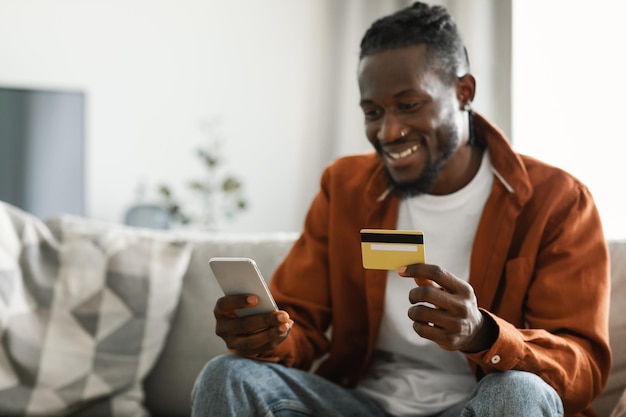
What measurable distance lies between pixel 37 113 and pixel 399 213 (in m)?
1.99

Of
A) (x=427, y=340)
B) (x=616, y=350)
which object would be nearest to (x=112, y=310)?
(x=427, y=340)

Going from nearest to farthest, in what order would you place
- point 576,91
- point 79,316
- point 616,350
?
point 616,350 → point 79,316 → point 576,91

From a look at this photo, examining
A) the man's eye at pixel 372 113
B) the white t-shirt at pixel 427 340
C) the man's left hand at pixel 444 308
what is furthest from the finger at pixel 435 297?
the man's eye at pixel 372 113

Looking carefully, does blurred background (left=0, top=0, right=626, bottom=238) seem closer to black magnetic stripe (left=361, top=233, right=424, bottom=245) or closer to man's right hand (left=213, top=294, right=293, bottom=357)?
man's right hand (left=213, top=294, right=293, bottom=357)

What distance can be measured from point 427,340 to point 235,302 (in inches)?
17.1

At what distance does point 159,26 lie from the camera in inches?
133

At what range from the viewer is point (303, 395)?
54.1 inches

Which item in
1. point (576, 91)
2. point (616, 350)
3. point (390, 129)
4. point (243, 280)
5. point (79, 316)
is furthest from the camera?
point (576, 91)

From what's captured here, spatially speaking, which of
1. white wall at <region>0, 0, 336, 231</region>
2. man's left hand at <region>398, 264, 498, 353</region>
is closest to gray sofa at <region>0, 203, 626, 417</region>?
man's left hand at <region>398, 264, 498, 353</region>

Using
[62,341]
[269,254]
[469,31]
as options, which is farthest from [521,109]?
[62,341]

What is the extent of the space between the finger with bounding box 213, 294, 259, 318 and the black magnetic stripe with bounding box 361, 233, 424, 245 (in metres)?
0.24

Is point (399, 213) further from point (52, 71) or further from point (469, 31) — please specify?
point (52, 71)

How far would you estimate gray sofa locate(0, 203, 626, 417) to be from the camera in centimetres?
173

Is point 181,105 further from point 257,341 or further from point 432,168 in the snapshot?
point 257,341
